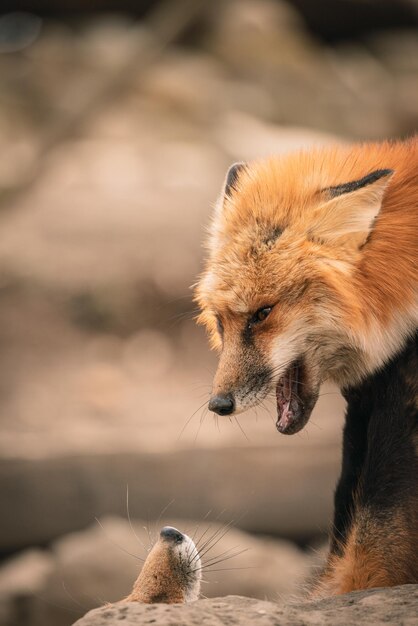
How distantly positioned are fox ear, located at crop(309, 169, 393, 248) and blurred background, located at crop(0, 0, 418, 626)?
68.0 inches

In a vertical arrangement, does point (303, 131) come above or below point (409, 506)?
above

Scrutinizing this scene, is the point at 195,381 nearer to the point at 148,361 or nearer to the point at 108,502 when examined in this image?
the point at 148,361

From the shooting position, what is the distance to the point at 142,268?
12086 mm

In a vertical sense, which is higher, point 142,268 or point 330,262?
point 330,262

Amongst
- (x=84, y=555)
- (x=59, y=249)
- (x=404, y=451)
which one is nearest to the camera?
(x=404, y=451)

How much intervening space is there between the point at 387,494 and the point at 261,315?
87 centimetres

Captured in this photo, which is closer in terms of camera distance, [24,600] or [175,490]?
[24,600]

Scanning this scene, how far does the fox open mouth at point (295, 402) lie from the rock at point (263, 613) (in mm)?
821

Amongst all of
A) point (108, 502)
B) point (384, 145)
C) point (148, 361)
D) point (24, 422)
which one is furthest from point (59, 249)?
point (384, 145)

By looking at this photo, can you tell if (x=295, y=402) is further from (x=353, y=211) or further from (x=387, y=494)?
(x=353, y=211)

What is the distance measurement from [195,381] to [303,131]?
4988 mm

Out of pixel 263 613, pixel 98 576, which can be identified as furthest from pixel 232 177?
pixel 98 576

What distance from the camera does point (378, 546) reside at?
3.94 m

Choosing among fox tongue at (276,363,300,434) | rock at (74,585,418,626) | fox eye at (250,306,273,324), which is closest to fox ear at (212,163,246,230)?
fox eye at (250,306,273,324)
